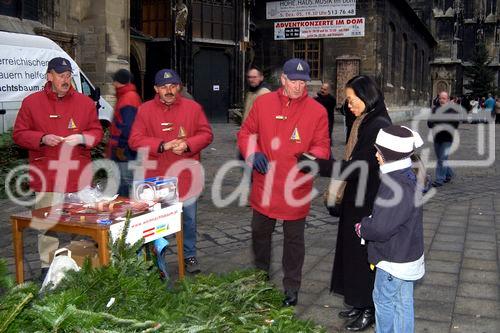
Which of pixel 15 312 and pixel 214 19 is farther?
pixel 214 19

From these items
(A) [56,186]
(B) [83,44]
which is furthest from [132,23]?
(A) [56,186]

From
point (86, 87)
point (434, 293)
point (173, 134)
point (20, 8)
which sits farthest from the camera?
point (20, 8)

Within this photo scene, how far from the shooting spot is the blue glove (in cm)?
436

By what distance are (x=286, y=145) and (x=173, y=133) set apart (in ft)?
4.08

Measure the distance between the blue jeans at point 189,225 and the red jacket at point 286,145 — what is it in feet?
3.47

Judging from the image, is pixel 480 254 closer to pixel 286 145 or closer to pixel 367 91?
pixel 286 145

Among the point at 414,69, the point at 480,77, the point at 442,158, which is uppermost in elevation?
the point at 480,77

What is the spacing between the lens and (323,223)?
7.75 meters

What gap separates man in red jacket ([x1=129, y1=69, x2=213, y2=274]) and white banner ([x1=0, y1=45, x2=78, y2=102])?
7644 mm

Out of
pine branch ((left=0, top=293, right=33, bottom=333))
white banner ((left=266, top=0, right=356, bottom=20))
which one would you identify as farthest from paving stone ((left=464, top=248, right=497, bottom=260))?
white banner ((left=266, top=0, right=356, bottom=20))

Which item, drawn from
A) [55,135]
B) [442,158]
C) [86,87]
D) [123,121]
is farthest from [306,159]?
[86,87]

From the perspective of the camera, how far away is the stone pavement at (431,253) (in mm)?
4637

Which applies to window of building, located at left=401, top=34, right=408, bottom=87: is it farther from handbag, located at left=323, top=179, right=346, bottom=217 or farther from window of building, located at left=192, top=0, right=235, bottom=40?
handbag, located at left=323, top=179, right=346, bottom=217

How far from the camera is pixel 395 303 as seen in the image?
3.62 m
